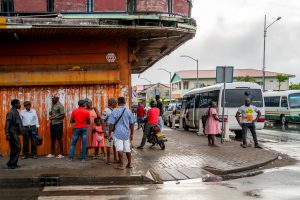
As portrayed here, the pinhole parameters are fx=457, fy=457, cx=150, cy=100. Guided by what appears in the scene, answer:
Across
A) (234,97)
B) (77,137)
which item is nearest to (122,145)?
(77,137)

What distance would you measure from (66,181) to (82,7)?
5484 millimetres

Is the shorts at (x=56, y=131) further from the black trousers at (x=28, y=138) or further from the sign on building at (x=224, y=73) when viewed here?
the sign on building at (x=224, y=73)

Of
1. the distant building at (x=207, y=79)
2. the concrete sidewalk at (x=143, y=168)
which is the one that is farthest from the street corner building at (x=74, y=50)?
the distant building at (x=207, y=79)

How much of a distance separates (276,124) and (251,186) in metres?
30.0

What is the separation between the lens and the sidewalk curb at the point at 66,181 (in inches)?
385

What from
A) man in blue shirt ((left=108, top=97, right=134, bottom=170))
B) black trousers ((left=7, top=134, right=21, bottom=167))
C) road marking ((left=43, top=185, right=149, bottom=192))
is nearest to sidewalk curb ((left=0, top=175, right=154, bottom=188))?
road marking ((left=43, top=185, right=149, bottom=192))

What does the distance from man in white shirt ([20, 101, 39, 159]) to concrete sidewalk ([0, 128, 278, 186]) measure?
Result: 446 mm

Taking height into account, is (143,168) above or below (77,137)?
below

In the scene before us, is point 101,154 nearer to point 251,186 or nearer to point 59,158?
point 59,158

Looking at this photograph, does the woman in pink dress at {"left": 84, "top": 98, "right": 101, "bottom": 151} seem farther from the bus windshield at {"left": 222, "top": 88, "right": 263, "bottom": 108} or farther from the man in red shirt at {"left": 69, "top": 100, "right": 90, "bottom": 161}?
the bus windshield at {"left": 222, "top": 88, "right": 263, "bottom": 108}

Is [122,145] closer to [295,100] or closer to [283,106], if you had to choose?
[295,100]

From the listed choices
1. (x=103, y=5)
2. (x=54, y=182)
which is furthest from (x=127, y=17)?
(x=54, y=182)

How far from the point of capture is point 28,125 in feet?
42.0

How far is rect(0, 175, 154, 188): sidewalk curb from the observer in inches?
385
